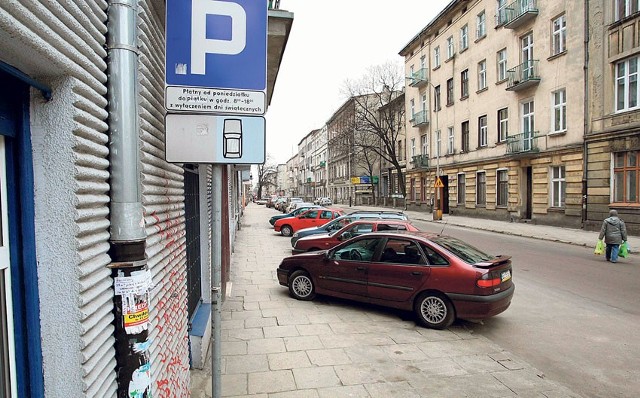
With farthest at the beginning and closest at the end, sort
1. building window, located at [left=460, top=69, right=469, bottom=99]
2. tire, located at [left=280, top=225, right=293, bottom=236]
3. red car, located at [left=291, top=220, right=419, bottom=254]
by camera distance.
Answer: building window, located at [left=460, top=69, right=469, bottom=99] → tire, located at [left=280, top=225, right=293, bottom=236] → red car, located at [left=291, top=220, right=419, bottom=254]

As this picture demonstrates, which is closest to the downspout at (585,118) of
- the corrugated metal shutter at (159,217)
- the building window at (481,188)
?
the building window at (481,188)

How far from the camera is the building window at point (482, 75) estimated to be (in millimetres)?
30609

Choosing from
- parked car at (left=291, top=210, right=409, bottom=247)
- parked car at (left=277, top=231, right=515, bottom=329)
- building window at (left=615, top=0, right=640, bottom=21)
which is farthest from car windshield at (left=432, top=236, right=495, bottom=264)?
building window at (left=615, top=0, right=640, bottom=21)

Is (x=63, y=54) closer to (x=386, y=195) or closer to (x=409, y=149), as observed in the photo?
(x=409, y=149)

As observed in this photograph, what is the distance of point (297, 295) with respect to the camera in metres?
8.10

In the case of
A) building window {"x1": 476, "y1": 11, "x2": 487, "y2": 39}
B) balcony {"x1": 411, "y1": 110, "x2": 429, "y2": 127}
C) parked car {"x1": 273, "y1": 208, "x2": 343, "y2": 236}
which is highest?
building window {"x1": 476, "y1": 11, "x2": 487, "y2": 39}

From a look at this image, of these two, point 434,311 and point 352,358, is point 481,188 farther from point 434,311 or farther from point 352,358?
point 352,358

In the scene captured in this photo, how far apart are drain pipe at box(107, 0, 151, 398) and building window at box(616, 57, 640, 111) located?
2255 cm

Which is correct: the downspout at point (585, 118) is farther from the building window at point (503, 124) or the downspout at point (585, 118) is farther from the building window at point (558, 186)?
the building window at point (503, 124)

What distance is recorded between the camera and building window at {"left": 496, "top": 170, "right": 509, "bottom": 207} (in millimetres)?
27562

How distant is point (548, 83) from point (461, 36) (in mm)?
12063

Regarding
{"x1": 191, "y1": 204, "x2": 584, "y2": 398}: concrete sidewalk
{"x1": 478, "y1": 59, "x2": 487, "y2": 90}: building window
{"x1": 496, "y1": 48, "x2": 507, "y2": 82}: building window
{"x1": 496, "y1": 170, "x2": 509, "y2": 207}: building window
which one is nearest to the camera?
{"x1": 191, "y1": 204, "x2": 584, "y2": 398}: concrete sidewalk

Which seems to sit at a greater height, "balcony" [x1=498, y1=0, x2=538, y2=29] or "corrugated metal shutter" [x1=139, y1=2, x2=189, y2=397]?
"balcony" [x1=498, y1=0, x2=538, y2=29]

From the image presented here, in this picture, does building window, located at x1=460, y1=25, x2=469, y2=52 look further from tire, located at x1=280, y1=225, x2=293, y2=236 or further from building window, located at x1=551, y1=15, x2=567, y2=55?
tire, located at x1=280, y1=225, x2=293, y2=236
